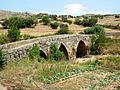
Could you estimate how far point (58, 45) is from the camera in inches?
1303

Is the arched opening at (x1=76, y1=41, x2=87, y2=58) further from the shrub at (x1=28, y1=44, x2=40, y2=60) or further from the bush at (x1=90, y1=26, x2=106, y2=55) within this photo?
the shrub at (x1=28, y1=44, x2=40, y2=60)

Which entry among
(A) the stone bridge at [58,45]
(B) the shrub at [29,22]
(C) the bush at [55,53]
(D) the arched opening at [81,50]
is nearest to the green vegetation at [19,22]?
(B) the shrub at [29,22]

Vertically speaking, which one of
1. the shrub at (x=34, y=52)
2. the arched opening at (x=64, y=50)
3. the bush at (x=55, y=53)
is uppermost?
the shrub at (x=34, y=52)

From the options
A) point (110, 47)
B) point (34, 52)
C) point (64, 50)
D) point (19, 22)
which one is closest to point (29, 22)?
point (19, 22)

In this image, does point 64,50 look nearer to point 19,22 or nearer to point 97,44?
point 97,44

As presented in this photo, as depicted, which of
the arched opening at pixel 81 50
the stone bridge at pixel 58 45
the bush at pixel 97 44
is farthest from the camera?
the arched opening at pixel 81 50

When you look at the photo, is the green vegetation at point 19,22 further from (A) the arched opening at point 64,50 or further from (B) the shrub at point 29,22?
(A) the arched opening at point 64,50

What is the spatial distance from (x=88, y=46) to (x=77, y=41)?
254 cm

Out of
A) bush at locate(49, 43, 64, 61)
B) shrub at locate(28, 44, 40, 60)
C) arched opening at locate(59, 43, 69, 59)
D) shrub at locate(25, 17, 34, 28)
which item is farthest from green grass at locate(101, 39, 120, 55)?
shrub at locate(25, 17, 34, 28)

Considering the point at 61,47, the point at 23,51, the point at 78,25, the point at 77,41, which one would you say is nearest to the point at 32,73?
the point at 23,51

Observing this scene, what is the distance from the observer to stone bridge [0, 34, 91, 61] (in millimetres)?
23516

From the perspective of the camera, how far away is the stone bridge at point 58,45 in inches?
926

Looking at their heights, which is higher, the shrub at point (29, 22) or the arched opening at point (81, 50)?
the shrub at point (29, 22)

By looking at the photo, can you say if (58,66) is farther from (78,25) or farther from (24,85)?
(78,25)
